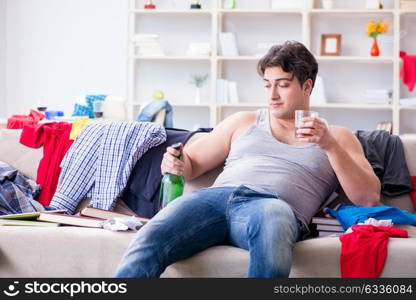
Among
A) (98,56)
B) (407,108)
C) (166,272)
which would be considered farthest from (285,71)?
(98,56)

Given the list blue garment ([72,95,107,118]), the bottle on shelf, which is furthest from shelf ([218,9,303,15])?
blue garment ([72,95,107,118])

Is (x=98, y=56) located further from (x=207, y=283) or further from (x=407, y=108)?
A: (x=207, y=283)

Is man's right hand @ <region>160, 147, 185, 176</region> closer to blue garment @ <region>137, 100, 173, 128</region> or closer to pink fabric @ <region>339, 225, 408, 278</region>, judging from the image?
pink fabric @ <region>339, 225, 408, 278</region>

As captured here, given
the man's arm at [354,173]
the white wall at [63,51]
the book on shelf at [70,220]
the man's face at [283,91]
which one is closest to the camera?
the man's arm at [354,173]

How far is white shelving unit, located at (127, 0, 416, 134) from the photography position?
650 cm

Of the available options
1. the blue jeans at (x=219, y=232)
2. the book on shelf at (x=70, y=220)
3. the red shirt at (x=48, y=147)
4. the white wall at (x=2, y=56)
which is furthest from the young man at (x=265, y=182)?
the white wall at (x=2, y=56)

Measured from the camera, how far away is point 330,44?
657cm

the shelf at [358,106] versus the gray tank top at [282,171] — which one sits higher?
the shelf at [358,106]

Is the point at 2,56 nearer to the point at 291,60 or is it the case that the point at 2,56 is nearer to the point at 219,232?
the point at 291,60

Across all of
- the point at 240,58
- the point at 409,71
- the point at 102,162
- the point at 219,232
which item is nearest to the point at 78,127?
→ the point at 102,162

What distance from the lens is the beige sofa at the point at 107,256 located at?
7.54 ft

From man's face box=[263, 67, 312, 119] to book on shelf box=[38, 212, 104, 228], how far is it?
0.78m

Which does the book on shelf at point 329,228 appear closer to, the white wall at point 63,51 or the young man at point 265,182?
the young man at point 265,182

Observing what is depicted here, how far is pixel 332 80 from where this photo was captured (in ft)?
21.8
